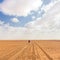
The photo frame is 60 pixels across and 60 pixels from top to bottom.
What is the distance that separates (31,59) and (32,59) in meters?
0.09

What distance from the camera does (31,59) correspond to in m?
15.6

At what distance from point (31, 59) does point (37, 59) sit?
54 centimetres

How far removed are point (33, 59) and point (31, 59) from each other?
18 cm

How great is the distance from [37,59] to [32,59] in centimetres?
47

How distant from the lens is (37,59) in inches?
606

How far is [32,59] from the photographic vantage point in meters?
15.6

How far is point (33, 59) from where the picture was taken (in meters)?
15.6

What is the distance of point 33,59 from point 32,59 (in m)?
0.09
